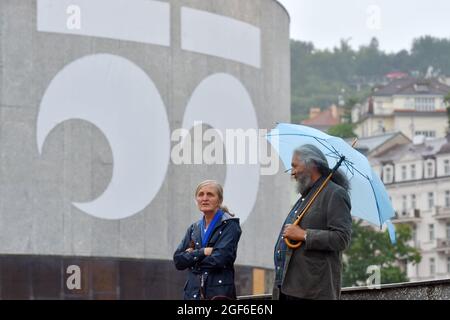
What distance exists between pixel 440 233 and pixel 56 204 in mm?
89094

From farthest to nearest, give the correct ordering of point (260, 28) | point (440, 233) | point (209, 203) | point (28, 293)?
point (440, 233)
point (260, 28)
point (28, 293)
point (209, 203)

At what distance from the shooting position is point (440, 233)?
391 ft

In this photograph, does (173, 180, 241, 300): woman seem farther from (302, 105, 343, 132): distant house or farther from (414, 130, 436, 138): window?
(302, 105, 343, 132): distant house

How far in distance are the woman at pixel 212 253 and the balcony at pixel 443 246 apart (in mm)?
107084

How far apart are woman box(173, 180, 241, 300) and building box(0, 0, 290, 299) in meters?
20.2

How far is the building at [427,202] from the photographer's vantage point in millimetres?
118812

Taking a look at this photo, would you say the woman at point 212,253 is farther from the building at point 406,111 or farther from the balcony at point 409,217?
the building at point 406,111

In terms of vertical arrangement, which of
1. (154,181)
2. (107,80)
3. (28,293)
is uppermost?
(107,80)

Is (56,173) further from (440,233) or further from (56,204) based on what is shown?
(440,233)

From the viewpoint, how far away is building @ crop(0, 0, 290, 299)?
32531mm

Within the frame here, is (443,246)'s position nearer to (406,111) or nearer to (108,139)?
(406,111)

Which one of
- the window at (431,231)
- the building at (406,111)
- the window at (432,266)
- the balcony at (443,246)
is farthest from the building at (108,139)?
the building at (406,111)

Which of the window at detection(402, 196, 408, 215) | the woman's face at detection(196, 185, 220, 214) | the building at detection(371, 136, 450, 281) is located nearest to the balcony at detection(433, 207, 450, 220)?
the building at detection(371, 136, 450, 281)
